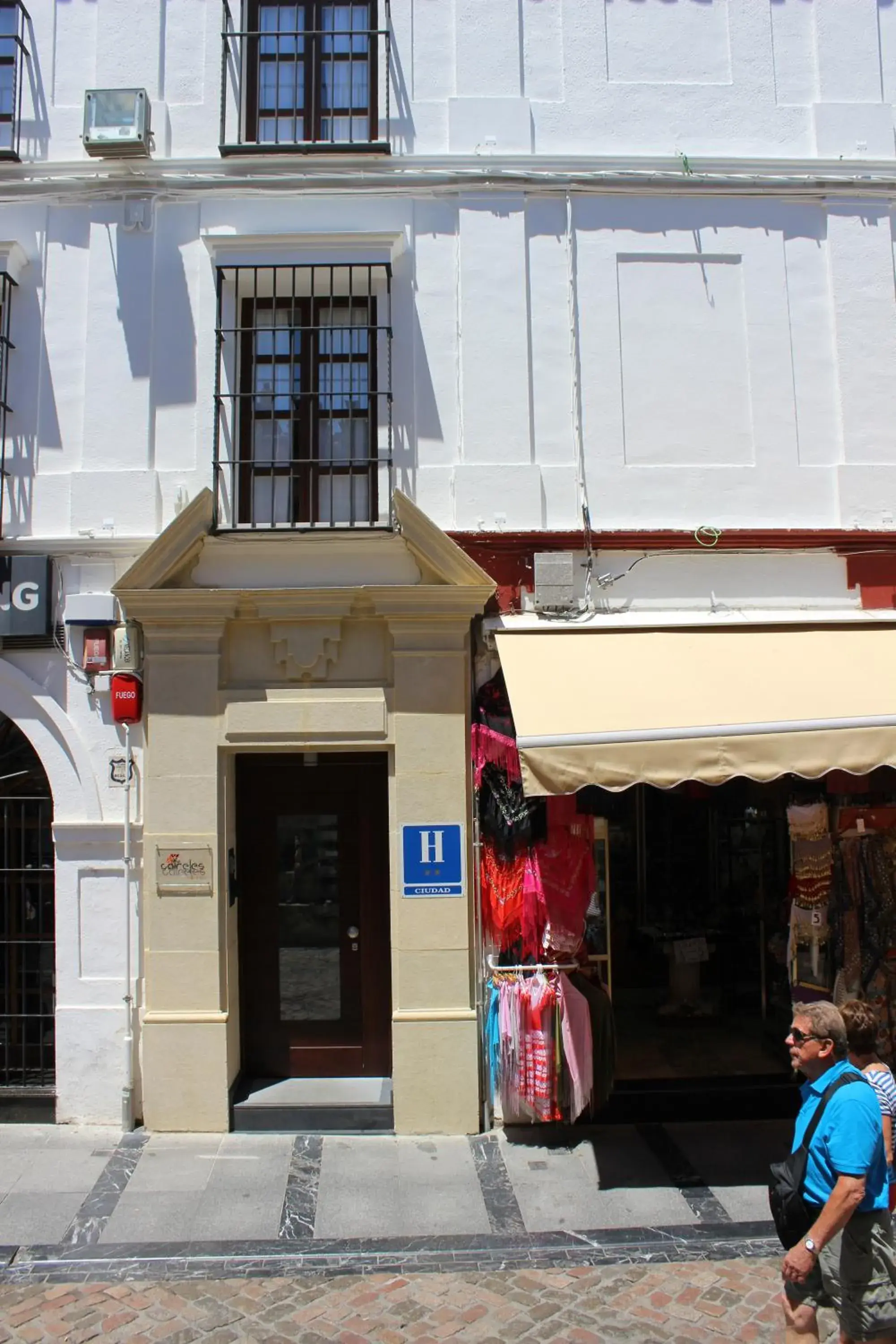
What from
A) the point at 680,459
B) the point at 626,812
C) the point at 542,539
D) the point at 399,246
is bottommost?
the point at 626,812

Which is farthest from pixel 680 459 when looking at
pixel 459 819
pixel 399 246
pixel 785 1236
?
pixel 785 1236

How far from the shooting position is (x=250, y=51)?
783 centimetres

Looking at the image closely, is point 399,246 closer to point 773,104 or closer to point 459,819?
point 773,104

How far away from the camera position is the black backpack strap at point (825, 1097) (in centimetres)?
370

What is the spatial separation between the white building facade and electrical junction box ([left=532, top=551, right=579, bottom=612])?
173 mm

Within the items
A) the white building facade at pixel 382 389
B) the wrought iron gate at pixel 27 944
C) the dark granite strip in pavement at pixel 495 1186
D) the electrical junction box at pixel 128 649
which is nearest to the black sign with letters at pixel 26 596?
the white building facade at pixel 382 389

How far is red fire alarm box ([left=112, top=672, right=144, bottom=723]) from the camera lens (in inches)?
274

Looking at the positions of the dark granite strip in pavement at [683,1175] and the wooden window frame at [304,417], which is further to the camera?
the wooden window frame at [304,417]

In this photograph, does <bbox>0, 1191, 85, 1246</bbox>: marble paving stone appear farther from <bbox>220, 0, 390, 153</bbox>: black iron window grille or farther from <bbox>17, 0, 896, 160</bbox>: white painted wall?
<bbox>220, 0, 390, 153</bbox>: black iron window grille

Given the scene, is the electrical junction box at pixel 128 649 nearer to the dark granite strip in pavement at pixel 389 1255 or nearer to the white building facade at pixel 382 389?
the white building facade at pixel 382 389

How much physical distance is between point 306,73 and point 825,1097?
8.07m

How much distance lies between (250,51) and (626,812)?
7.36 meters

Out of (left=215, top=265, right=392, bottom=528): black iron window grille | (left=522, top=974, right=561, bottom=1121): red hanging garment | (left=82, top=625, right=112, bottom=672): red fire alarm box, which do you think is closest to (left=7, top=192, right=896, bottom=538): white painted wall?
(left=215, top=265, right=392, bottom=528): black iron window grille

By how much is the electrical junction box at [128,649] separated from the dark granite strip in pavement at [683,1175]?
4.86 metres
